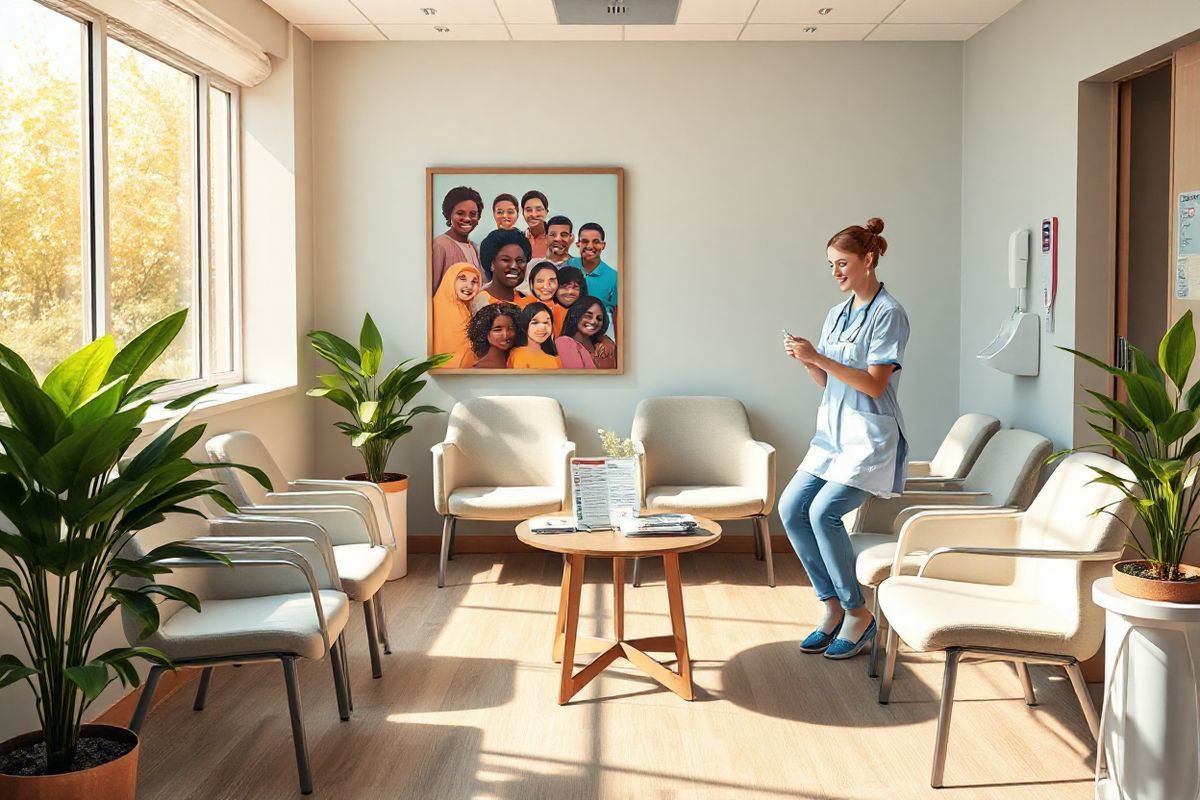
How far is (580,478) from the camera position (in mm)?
4008

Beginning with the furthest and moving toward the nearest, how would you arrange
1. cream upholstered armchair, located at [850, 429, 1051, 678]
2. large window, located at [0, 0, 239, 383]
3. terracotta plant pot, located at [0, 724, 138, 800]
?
cream upholstered armchair, located at [850, 429, 1051, 678], large window, located at [0, 0, 239, 383], terracotta plant pot, located at [0, 724, 138, 800]

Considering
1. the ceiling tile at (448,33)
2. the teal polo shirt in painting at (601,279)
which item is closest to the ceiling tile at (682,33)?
the ceiling tile at (448,33)

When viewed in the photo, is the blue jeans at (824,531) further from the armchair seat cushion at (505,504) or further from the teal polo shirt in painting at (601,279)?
the teal polo shirt in painting at (601,279)

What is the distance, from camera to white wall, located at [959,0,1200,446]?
4254 mm

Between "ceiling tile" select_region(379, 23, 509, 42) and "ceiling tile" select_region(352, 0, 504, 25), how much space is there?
0.07 meters

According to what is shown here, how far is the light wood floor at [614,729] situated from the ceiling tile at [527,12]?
2.85 m

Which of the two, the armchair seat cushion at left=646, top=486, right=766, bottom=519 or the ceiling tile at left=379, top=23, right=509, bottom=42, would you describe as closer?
the armchair seat cushion at left=646, top=486, right=766, bottom=519

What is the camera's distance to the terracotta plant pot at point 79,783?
2.32m

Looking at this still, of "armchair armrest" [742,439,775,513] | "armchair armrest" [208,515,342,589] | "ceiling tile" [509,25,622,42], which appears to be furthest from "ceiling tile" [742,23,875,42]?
"armchair armrest" [208,515,342,589]

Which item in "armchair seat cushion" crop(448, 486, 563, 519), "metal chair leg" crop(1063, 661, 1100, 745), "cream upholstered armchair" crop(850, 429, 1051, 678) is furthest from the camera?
"armchair seat cushion" crop(448, 486, 563, 519)

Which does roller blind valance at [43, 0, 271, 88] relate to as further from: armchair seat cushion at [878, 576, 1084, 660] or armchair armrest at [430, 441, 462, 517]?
armchair seat cushion at [878, 576, 1084, 660]

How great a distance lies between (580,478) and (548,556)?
206cm

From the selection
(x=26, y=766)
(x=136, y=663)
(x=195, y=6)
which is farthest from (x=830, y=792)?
(x=195, y=6)

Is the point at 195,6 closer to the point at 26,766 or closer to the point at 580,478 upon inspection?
the point at 580,478
